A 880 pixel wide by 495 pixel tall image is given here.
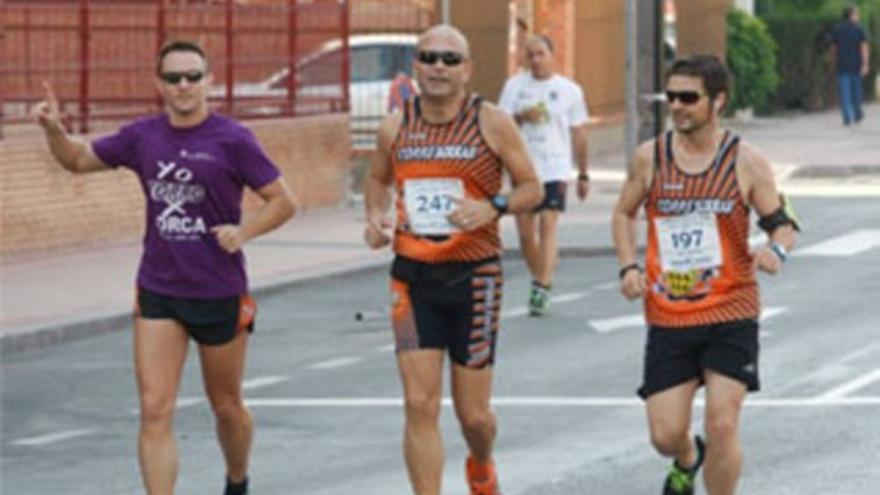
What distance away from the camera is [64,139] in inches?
467

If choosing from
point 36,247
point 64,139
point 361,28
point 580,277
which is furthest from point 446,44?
point 361,28

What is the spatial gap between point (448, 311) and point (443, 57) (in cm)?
94

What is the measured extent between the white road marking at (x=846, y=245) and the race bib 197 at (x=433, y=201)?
43.7ft

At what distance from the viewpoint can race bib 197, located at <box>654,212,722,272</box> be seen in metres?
11.0

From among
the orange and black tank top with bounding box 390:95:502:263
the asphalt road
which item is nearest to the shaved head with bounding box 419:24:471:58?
the orange and black tank top with bounding box 390:95:502:263

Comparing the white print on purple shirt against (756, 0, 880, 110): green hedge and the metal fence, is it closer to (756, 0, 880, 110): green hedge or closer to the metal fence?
the metal fence

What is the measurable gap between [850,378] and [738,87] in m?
31.1

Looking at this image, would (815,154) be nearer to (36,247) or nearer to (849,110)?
(849,110)

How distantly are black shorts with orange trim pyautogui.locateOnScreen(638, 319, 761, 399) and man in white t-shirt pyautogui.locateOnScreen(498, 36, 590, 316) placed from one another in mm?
9118

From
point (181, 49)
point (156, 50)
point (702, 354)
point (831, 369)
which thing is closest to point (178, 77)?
point (181, 49)

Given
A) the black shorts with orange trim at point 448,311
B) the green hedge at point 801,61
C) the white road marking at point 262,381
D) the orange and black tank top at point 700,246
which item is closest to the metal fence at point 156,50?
the white road marking at point 262,381

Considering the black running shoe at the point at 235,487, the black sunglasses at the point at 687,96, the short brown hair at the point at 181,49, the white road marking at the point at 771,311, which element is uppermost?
the short brown hair at the point at 181,49

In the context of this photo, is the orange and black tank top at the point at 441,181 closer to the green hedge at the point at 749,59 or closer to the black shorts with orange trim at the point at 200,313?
the black shorts with orange trim at the point at 200,313

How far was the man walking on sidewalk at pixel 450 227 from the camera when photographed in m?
11.6
